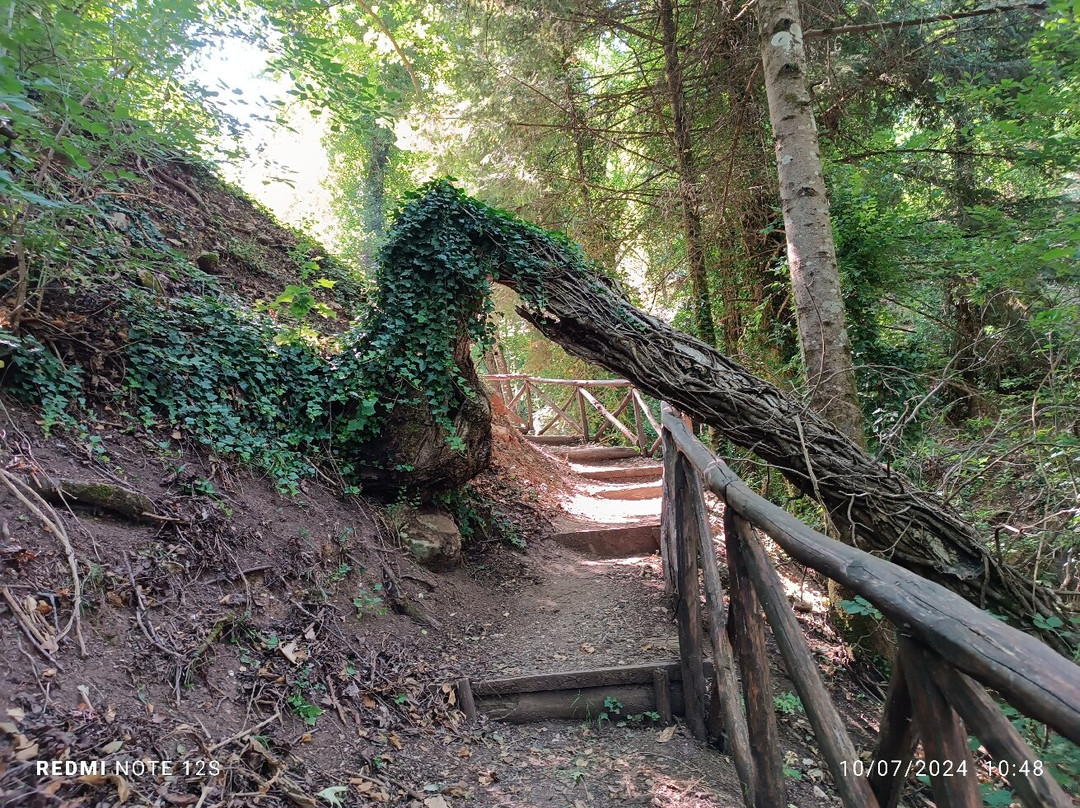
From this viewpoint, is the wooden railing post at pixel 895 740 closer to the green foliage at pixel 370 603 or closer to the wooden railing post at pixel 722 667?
the wooden railing post at pixel 722 667

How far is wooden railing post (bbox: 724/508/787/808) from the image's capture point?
204cm

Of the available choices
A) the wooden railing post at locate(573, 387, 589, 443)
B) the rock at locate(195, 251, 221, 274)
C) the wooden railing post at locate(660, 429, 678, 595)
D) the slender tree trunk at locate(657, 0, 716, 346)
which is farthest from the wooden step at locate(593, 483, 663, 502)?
the rock at locate(195, 251, 221, 274)

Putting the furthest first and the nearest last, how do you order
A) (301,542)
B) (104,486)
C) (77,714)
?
(301,542), (104,486), (77,714)

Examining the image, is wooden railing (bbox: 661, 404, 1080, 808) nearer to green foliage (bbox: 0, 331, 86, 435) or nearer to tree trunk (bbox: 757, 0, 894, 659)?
tree trunk (bbox: 757, 0, 894, 659)

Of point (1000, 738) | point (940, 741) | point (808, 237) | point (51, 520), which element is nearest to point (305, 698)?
point (51, 520)

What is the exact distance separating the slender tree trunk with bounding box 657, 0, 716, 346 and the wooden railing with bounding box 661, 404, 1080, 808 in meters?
4.26

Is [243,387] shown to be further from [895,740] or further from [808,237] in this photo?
[808,237]

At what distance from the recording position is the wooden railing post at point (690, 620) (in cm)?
298

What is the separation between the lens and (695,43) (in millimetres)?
5977

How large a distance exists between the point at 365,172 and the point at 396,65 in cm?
627

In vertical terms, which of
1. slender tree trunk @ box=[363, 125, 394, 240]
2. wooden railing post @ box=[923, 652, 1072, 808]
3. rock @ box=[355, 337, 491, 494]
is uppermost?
slender tree trunk @ box=[363, 125, 394, 240]

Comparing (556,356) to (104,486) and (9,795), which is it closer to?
(104,486)

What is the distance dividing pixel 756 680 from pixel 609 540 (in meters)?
3.36

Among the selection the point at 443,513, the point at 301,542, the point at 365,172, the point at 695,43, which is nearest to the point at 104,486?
the point at 301,542
